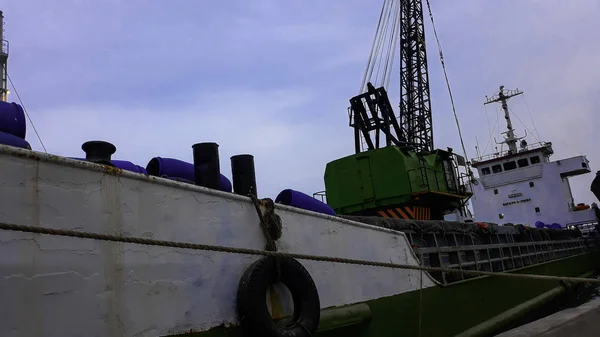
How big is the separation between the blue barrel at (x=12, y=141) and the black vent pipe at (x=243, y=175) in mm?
1778

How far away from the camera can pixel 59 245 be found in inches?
106

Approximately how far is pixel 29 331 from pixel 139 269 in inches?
29.8

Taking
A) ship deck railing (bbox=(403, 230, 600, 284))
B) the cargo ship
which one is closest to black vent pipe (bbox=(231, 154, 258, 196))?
the cargo ship

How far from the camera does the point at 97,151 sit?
320 centimetres

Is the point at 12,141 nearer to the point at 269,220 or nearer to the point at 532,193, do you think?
the point at 269,220

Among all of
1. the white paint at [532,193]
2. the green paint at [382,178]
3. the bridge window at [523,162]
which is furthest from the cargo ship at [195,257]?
the bridge window at [523,162]

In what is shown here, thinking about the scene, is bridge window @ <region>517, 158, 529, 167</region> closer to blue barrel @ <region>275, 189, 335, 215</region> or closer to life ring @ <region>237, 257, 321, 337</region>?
blue barrel @ <region>275, 189, 335, 215</region>

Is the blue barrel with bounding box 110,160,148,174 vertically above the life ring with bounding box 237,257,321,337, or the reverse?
the blue barrel with bounding box 110,160,148,174

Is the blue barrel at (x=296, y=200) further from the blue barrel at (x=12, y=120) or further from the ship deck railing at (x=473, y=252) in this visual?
the blue barrel at (x=12, y=120)

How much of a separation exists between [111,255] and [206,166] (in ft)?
4.09

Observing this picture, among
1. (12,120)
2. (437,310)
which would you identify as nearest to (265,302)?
(12,120)

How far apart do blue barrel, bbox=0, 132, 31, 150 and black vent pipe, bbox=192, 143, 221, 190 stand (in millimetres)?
1331

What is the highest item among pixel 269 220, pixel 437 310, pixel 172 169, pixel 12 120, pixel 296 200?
pixel 12 120

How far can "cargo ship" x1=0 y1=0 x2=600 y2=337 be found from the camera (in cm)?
261
